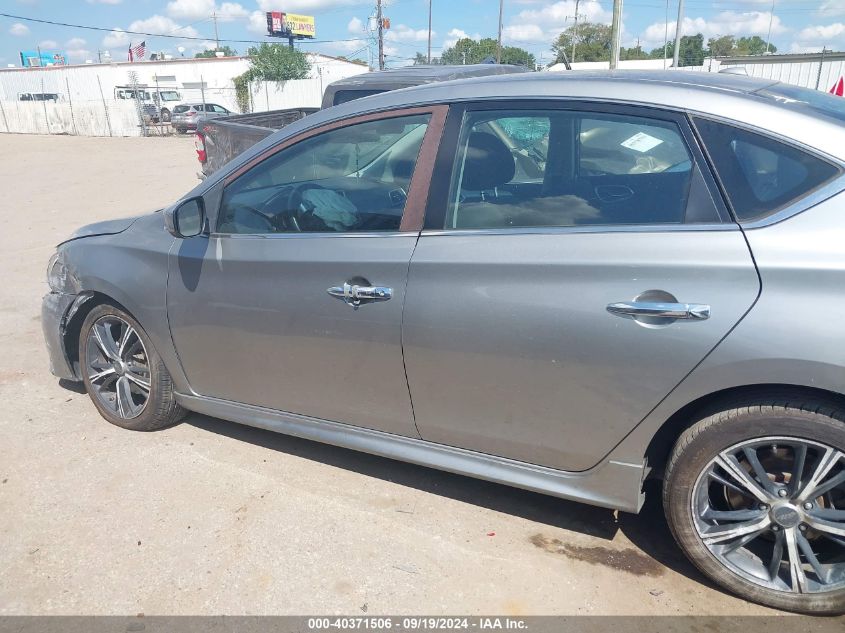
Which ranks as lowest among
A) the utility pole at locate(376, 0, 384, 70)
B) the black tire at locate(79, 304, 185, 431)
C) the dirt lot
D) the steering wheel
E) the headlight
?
the dirt lot

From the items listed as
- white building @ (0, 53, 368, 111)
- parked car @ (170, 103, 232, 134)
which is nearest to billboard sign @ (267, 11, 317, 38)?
white building @ (0, 53, 368, 111)

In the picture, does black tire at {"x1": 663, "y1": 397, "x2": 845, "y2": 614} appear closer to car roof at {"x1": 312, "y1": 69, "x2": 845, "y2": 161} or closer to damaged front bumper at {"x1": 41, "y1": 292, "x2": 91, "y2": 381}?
car roof at {"x1": 312, "y1": 69, "x2": 845, "y2": 161}

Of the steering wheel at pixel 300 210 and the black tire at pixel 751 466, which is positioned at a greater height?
the steering wheel at pixel 300 210

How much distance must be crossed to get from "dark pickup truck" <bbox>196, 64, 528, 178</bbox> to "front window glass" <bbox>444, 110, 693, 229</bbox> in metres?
3.95

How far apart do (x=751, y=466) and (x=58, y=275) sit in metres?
3.70

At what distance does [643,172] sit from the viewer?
251 centimetres

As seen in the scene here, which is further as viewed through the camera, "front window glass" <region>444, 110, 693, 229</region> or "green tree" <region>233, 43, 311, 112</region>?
"green tree" <region>233, 43, 311, 112</region>

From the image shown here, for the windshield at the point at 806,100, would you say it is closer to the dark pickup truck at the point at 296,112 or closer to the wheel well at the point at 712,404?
the wheel well at the point at 712,404

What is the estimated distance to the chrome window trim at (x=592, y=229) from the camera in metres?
2.31

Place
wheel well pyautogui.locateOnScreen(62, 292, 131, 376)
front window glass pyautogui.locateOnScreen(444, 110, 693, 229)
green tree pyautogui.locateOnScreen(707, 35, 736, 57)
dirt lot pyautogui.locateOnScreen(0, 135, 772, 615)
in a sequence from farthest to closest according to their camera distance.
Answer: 1. green tree pyautogui.locateOnScreen(707, 35, 736, 57)
2. wheel well pyautogui.locateOnScreen(62, 292, 131, 376)
3. dirt lot pyautogui.locateOnScreen(0, 135, 772, 615)
4. front window glass pyautogui.locateOnScreen(444, 110, 693, 229)

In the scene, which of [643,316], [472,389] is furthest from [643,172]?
[472,389]

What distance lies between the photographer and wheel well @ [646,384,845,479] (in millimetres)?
2215

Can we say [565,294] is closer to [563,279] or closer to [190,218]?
[563,279]

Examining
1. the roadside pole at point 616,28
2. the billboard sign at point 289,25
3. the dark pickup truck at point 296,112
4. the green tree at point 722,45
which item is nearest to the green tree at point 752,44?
the green tree at point 722,45
